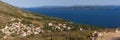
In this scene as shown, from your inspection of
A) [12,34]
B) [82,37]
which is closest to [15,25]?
[12,34]

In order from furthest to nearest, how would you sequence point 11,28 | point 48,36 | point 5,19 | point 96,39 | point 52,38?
1. point 5,19
2. point 11,28
3. point 48,36
4. point 52,38
5. point 96,39

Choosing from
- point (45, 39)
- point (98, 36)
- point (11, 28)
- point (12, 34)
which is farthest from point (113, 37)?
point (11, 28)

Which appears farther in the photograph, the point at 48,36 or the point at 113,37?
the point at 48,36

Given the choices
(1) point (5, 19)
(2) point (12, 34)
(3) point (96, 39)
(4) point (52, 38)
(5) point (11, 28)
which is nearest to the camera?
(3) point (96, 39)

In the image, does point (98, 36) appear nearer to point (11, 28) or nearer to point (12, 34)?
point (12, 34)

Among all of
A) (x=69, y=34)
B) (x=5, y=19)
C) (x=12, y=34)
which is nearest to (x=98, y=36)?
(x=69, y=34)

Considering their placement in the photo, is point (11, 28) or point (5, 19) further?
point (5, 19)

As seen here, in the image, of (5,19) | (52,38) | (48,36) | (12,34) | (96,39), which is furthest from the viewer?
(5,19)

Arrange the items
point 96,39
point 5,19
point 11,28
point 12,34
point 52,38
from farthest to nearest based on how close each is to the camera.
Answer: point 5,19 < point 11,28 < point 12,34 < point 52,38 < point 96,39
